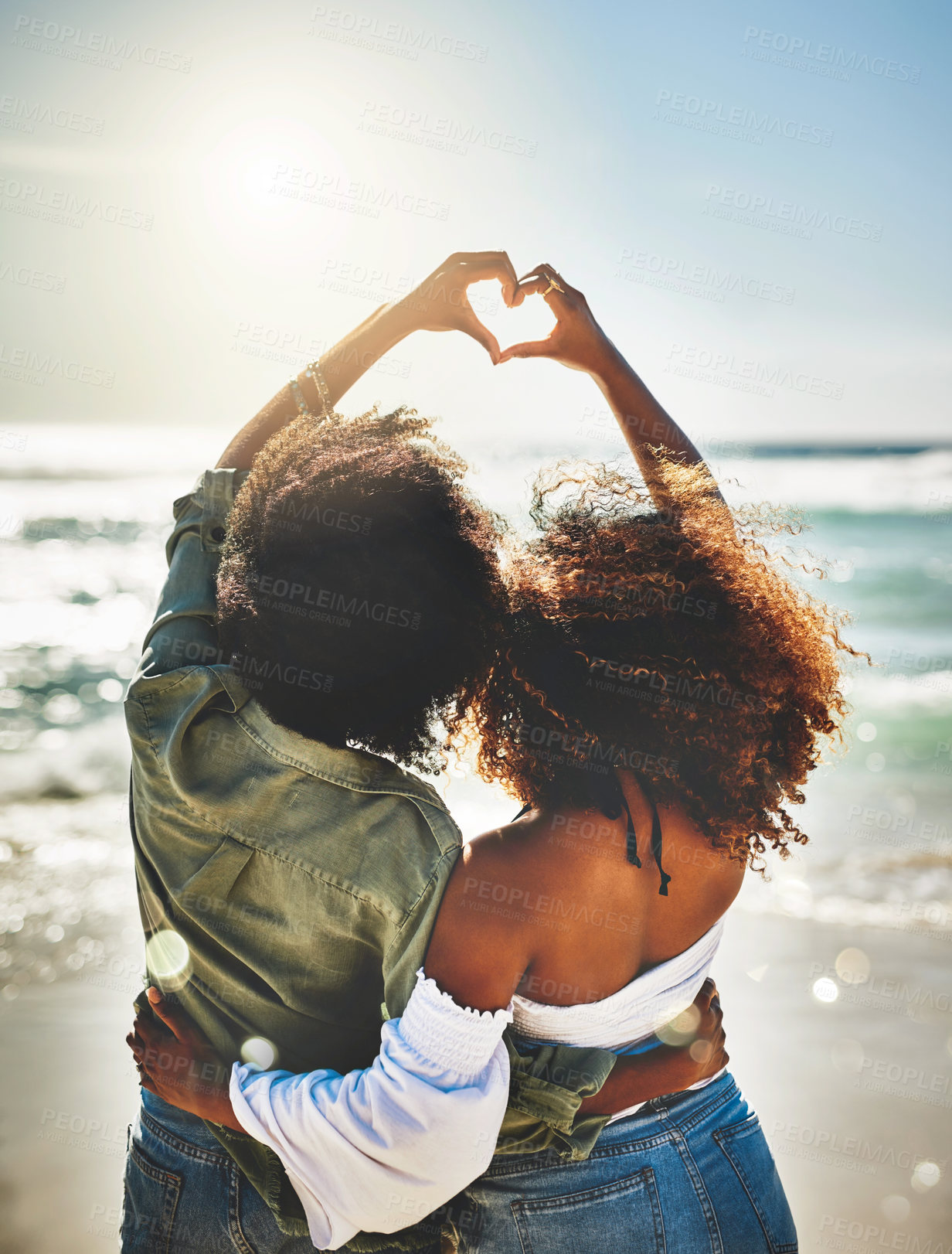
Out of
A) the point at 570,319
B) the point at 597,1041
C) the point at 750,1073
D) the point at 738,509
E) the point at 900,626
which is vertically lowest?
the point at 900,626

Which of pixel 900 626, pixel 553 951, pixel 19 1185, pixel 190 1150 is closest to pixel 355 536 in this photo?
pixel 553 951

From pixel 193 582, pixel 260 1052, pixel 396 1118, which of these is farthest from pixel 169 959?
pixel 193 582

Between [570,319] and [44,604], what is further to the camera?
[44,604]

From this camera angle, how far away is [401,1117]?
1.20 metres

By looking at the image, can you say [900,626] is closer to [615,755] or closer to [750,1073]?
[750,1073]

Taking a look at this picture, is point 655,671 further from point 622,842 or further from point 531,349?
point 531,349

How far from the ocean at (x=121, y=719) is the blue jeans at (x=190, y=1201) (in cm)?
124

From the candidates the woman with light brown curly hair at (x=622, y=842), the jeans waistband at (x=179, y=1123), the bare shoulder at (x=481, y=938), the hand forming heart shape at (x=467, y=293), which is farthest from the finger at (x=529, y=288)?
the jeans waistband at (x=179, y=1123)

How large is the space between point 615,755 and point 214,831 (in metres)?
0.67

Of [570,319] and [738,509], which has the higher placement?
[570,319]

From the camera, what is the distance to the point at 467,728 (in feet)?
5.08

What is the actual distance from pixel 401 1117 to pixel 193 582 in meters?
0.99

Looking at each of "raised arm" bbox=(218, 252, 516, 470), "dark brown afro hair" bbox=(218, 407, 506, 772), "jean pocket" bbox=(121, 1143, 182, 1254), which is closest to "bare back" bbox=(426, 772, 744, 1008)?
"dark brown afro hair" bbox=(218, 407, 506, 772)

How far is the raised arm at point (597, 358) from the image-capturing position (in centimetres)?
191
